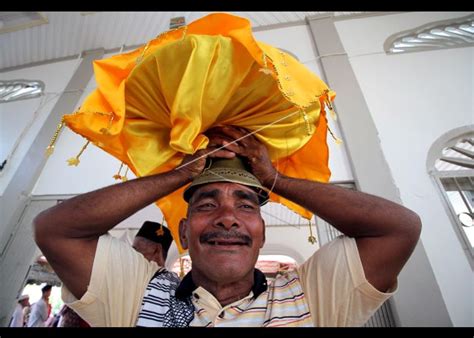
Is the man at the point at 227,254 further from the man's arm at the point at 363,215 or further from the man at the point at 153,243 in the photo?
the man at the point at 153,243

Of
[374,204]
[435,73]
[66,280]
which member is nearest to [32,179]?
[66,280]

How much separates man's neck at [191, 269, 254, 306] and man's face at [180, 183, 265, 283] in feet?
0.08

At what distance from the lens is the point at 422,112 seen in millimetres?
2061

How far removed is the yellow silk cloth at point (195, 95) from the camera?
67 cm

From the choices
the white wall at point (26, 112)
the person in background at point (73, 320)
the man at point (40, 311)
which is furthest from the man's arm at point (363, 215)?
the man at point (40, 311)

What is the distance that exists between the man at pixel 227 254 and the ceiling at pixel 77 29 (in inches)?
119

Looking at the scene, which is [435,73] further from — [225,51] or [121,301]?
[121,301]

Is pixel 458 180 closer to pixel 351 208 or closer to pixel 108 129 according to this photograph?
pixel 351 208

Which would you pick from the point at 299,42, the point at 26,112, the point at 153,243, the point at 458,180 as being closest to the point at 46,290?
the point at 26,112

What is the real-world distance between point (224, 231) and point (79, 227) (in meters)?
0.41

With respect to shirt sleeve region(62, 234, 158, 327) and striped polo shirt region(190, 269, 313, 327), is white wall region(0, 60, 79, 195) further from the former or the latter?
striped polo shirt region(190, 269, 313, 327)

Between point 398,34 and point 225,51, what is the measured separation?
9.89 ft

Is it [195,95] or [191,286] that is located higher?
[195,95]

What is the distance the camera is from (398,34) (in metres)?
2.75
